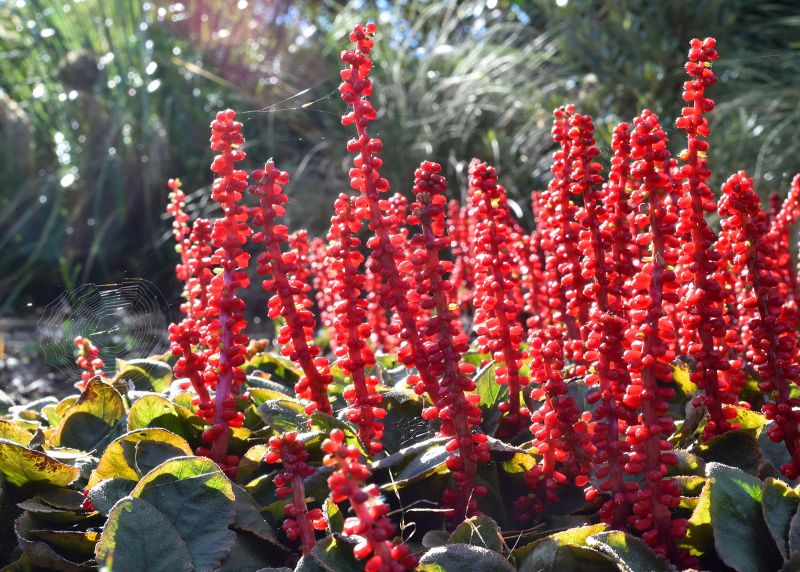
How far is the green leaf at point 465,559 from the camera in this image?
1.08m

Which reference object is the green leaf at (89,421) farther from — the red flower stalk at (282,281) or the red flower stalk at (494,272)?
the red flower stalk at (494,272)

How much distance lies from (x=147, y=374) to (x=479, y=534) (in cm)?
104

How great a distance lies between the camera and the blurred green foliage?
621 cm

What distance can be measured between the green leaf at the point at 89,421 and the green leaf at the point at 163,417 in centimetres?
12

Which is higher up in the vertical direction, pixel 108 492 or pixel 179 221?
pixel 179 221

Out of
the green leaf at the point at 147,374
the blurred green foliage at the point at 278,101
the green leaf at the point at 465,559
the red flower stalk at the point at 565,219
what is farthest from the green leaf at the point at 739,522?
the blurred green foliage at the point at 278,101

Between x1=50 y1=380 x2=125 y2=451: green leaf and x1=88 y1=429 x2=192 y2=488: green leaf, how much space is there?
249mm

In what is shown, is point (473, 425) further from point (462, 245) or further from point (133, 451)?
point (462, 245)

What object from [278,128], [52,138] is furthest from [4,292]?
[278,128]

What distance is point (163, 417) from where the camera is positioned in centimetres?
155

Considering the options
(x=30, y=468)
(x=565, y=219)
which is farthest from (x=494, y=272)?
(x=30, y=468)

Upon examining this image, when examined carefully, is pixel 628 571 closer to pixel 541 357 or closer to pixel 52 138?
pixel 541 357

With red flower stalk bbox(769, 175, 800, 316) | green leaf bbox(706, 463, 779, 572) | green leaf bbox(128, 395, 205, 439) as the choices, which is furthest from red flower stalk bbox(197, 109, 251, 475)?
red flower stalk bbox(769, 175, 800, 316)

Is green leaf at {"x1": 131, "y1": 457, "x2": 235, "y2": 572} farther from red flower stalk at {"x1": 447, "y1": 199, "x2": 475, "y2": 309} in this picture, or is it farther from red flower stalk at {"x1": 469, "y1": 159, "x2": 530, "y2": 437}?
red flower stalk at {"x1": 447, "y1": 199, "x2": 475, "y2": 309}
